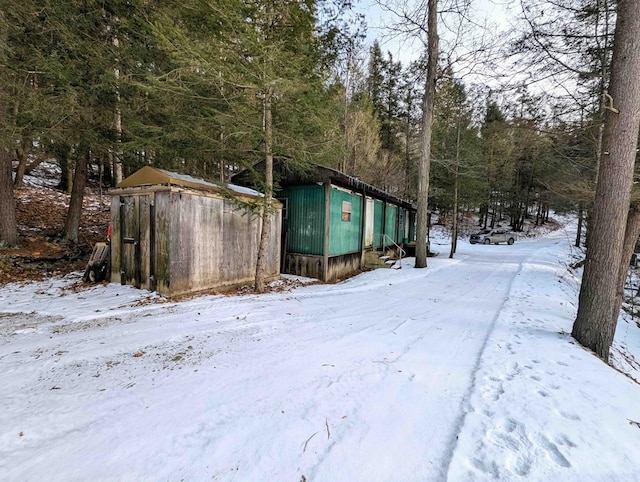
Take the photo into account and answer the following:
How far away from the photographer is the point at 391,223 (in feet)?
43.8

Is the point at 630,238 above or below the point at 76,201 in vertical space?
below

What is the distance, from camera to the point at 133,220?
551cm

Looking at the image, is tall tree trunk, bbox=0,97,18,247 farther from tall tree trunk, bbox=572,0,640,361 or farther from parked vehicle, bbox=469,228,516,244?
parked vehicle, bbox=469,228,516,244

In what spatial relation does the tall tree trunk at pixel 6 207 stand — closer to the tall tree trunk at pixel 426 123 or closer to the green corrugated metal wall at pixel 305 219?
the green corrugated metal wall at pixel 305 219

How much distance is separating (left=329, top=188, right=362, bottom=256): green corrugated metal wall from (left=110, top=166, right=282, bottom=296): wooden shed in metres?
2.77

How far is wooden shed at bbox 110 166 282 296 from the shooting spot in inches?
201

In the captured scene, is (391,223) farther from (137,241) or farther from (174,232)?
(137,241)

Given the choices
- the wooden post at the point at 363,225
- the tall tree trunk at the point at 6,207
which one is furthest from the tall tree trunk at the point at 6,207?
the wooden post at the point at 363,225

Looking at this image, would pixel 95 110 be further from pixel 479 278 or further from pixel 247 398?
pixel 479 278

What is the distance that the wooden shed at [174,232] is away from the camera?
511 cm

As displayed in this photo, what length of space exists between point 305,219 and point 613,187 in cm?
630

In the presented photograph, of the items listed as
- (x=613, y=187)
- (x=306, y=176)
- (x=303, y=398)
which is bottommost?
(x=303, y=398)

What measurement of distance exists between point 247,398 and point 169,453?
639 millimetres

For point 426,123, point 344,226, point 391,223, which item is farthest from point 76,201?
point 391,223
